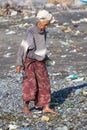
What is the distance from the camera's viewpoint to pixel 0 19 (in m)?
20.9

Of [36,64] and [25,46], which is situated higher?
[25,46]

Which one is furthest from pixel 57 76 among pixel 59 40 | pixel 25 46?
pixel 59 40

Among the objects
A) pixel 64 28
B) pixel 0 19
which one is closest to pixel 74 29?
pixel 64 28

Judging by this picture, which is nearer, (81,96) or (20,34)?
(81,96)

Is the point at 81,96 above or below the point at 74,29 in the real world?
above

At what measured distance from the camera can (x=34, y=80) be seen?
7273 millimetres

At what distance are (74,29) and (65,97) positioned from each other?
9.75 m

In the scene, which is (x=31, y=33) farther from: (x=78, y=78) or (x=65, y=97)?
(x=78, y=78)

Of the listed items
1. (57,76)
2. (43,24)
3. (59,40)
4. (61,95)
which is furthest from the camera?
(59,40)

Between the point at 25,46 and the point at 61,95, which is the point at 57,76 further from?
A: the point at 25,46

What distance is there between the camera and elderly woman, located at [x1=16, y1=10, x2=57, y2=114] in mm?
7070

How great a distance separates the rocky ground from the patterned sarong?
0.31 metres

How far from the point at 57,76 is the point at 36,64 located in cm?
336

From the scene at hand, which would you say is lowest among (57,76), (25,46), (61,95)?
(57,76)
